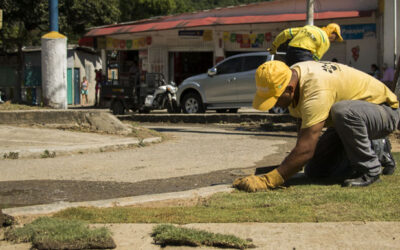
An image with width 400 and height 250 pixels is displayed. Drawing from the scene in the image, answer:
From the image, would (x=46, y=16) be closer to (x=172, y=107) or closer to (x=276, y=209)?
(x=172, y=107)

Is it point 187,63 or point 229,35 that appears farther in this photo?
point 187,63

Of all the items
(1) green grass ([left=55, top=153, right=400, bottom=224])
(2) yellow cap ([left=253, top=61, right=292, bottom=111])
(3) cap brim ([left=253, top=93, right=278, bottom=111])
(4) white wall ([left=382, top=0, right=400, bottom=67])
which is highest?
(4) white wall ([left=382, top=0, right=400, bottom=67])

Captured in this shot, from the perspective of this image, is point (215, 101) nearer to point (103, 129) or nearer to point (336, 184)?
point (103, 129)

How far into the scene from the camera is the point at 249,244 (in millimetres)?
3811

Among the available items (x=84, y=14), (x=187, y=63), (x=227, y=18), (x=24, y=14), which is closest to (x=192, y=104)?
(x=227, y=18)

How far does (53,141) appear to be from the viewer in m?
9.34

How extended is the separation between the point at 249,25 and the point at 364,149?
16.8 meters

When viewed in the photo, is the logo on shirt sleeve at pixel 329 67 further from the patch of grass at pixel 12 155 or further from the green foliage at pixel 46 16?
the green foliage at pixel 46 16

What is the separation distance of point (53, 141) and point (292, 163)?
5224 mm

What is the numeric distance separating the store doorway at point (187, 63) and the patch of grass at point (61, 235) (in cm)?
2221

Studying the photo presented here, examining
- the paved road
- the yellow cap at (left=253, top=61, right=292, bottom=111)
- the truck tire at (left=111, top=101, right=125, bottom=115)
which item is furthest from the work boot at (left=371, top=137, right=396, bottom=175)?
the truck tire at (left=111, top=101, right=125, bottom=115)

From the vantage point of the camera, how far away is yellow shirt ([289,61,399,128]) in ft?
17.1

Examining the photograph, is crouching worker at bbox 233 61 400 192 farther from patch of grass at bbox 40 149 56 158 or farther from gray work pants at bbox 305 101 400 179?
patch of grass at bbox 40 149 56 158

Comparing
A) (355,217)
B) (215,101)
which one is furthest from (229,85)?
(355,217)
